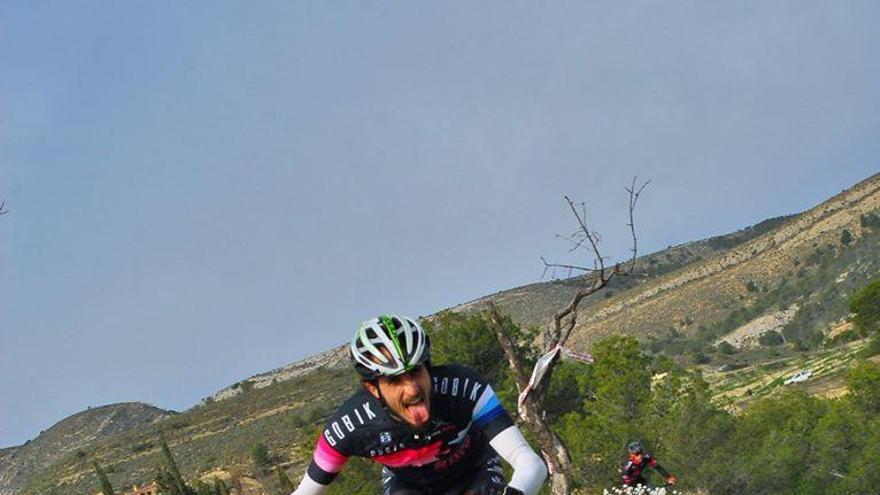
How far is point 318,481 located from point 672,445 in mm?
20471

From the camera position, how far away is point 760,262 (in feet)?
413

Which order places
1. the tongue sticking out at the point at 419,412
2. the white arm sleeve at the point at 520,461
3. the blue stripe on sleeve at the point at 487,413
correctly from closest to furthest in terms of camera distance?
the white arm sleeve at the point at 520,461 → the tongue sticking out at the point at 419,412 → the blue stripe on sleeve at the point at 487,413

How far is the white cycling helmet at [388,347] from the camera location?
6.14 meters

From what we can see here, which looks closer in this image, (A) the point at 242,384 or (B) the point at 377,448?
(B) the point at 377,448

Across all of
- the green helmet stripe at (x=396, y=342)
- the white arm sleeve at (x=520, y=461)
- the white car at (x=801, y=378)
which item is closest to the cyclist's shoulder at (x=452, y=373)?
the white arm sleeve at (x=520, y=461)

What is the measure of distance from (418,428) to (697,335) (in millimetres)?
110095

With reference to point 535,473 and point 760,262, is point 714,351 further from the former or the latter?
point 535,473

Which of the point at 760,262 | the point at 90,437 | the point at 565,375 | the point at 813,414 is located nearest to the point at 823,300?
the point at 760,262

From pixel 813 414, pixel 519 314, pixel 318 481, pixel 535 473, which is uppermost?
pixel 519 314

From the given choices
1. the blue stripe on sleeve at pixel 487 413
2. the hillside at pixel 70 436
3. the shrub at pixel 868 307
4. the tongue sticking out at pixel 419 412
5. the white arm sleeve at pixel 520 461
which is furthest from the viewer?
the hillside at pixel 70 436

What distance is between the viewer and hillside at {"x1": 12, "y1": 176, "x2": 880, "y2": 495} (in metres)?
80.6

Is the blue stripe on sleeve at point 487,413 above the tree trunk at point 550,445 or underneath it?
above

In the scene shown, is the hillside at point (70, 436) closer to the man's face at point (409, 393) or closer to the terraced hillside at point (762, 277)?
the terraced hillside at point (762, 277)

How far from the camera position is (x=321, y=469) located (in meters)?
6.95
